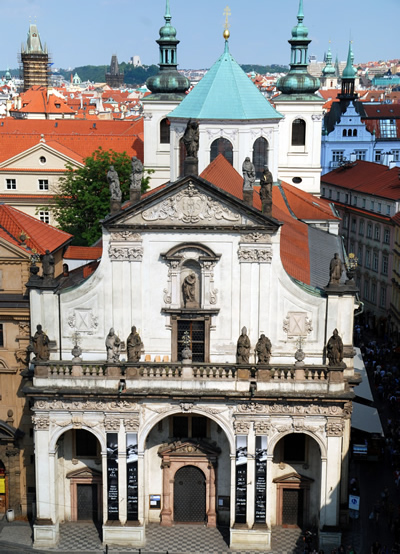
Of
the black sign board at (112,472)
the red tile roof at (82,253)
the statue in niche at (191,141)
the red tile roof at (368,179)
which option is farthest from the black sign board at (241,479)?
the red tile roof at (368,179)

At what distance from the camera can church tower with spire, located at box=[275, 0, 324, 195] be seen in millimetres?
76062

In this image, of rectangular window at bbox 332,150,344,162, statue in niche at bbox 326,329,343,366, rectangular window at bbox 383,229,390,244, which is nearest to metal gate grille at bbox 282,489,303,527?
statue in niche at bbox 326,329,343,366

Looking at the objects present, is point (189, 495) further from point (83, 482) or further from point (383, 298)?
point (383, 298)

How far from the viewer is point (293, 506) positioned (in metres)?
44.8

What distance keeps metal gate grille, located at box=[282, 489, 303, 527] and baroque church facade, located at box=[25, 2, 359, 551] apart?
49 centimetres

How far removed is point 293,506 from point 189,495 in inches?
199

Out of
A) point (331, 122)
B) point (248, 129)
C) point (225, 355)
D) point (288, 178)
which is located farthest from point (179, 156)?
point (331, 122)

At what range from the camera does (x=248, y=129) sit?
62.8m

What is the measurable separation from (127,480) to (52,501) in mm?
3693

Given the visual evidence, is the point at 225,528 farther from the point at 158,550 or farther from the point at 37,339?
the point at 37,339

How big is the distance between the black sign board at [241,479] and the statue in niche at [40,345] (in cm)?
953

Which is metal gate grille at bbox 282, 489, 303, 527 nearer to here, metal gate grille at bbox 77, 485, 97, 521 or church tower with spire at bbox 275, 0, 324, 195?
metal gate grille at bbox 77, 485, 97, 521

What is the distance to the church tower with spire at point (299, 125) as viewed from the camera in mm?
76062

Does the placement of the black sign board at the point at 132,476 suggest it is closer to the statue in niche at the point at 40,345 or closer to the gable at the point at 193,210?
the statue in niche at the point at 40,345
